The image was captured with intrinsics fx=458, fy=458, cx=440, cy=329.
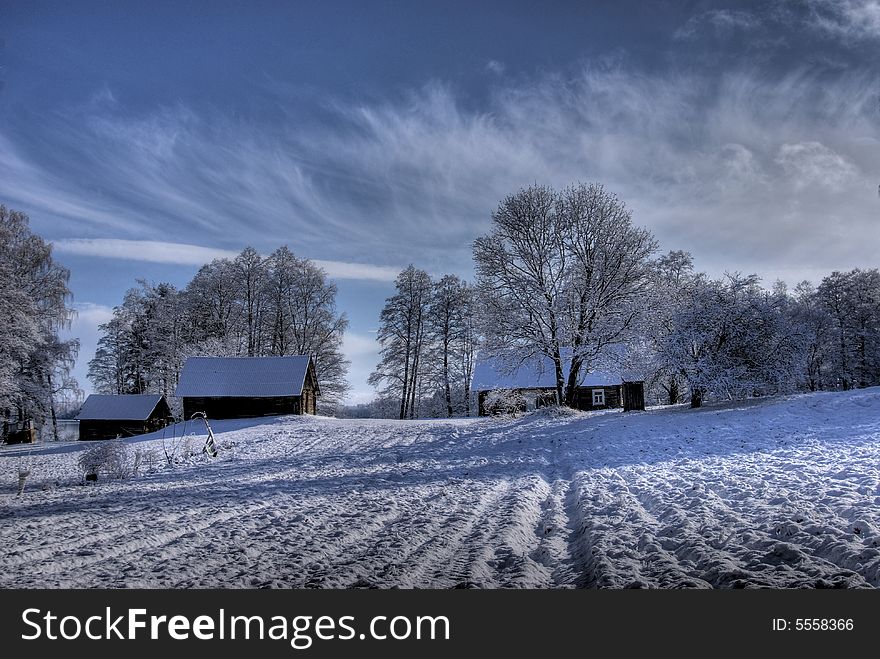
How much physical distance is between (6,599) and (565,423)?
16558 mm

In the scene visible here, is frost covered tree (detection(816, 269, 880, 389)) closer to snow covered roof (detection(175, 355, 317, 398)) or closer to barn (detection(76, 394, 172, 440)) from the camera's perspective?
snow covered roof (detection(175, 355, 317, 398))

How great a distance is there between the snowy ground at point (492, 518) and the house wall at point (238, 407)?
1470 centimetres

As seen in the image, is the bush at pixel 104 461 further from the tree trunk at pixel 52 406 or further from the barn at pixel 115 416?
the barn at pixel 115 416

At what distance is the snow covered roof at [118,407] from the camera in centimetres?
2745

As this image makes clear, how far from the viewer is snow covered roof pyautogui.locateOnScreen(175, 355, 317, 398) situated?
26.3 m

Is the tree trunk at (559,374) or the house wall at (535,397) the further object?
the house wall at (535,397)

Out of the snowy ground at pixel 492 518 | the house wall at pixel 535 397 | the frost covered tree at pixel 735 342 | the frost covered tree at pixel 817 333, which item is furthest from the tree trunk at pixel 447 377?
the frost covered tree at pixel 817 333

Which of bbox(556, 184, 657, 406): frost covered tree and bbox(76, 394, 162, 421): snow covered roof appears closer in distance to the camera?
bbox(556, 184, 657, 406): frost covered tree

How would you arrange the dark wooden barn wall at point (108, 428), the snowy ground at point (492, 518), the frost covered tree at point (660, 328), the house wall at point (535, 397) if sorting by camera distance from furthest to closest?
1. the dark wooden barn wall at point (108, 428)
2. the house wall at point (535, 397)
3. the frost covered tree at point (660, 328)
4. the snowy ground at point (492, 518)

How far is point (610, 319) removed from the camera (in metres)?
19.8

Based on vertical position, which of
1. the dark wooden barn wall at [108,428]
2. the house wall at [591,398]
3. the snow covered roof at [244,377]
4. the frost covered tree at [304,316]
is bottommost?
the dark wooden barn wall at [108,428]

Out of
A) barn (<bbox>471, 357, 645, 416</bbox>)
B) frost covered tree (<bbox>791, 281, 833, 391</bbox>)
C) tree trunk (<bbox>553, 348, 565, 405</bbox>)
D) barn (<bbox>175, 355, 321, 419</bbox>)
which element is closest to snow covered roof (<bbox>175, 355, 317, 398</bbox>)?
barn (<bbox>175, 355, 321, 419</bbox>)

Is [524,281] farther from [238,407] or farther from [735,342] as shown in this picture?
[238,407]

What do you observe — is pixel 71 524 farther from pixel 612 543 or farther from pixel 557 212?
pixel 557 212
